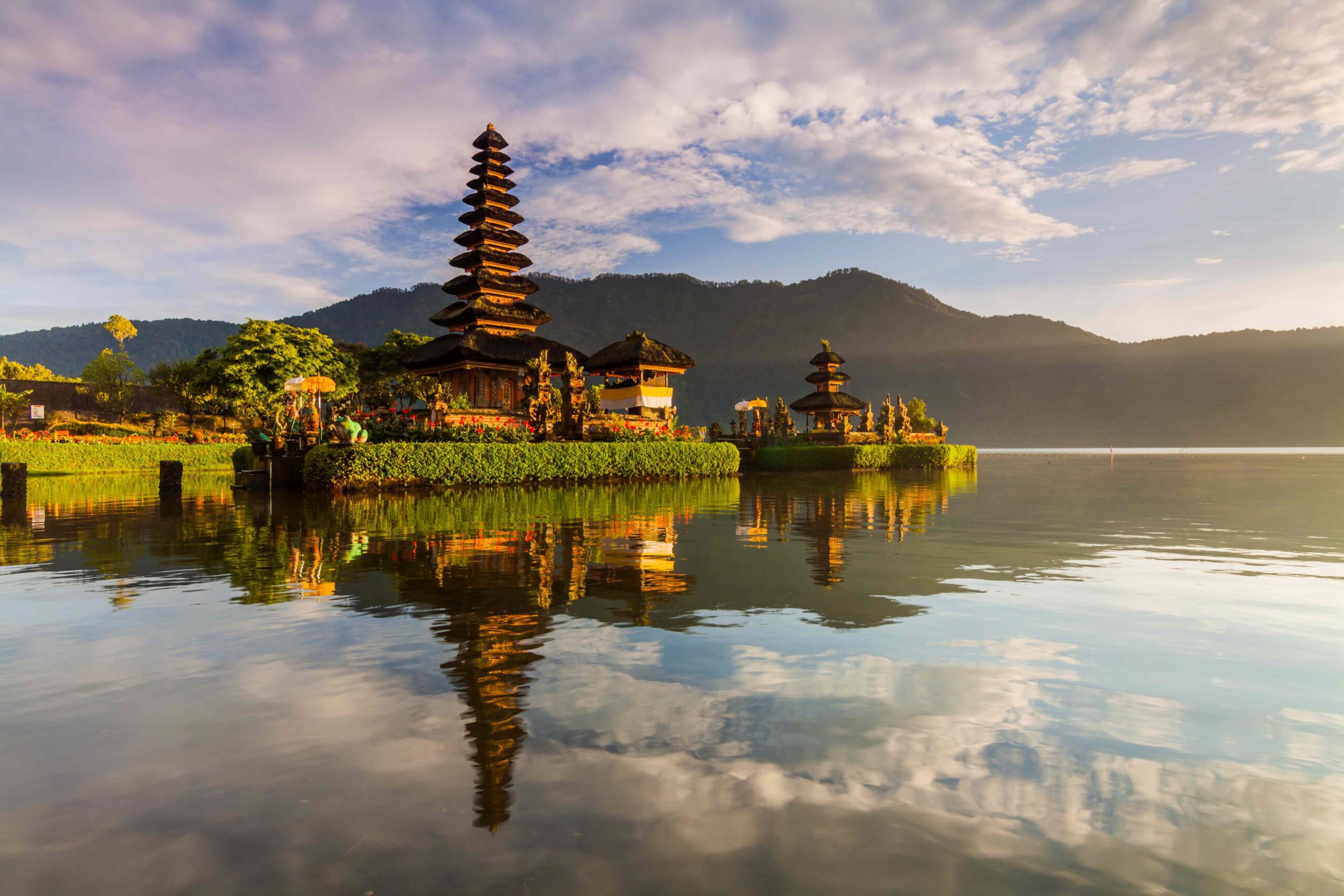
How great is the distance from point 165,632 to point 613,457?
2158 cm

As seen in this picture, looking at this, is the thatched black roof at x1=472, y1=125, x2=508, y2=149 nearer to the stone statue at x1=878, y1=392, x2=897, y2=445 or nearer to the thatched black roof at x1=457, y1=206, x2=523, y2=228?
the thatched black roof at x1=457, y1=206, x2=523, y2=228

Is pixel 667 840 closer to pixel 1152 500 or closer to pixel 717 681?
pixel 717 681

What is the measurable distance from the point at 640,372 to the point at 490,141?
1792 cm

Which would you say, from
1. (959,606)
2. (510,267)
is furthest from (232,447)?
(959,606)

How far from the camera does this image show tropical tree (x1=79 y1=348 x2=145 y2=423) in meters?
70.2

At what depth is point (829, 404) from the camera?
54.8 m

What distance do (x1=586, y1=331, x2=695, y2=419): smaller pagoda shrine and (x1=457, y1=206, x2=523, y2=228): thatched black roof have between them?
10.3m

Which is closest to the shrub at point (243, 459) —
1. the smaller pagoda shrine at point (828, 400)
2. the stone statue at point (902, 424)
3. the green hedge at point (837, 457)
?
the green hedge at point (837, 457)

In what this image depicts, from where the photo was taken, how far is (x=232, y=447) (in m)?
45.4

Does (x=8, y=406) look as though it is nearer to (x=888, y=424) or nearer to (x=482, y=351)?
(x=482, y=351)

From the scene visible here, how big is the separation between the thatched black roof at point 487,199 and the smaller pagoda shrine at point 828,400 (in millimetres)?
24565

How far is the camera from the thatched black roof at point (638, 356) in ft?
127

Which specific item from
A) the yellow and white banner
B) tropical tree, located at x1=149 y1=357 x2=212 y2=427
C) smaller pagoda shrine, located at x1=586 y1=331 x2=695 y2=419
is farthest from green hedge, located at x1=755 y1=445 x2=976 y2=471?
tropical tree, located at x1=149 y1=357 x2=212 y2=427

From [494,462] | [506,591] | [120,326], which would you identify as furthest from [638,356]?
[120,326]
